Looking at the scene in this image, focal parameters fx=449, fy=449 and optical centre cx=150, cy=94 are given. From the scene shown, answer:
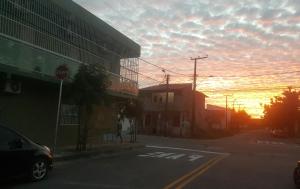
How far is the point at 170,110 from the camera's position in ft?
215

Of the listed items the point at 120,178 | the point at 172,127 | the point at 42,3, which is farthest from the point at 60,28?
the point at 172,127

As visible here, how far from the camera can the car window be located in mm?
11086

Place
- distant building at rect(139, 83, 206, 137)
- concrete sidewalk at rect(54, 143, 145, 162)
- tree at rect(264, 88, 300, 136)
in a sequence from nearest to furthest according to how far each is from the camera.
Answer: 1. concrete sidewalk at rect(54, 143, 145, 162)
2. distant building at rect(139, 83, 206, 137)
3. tree at rect(264, 88, 300, 136)

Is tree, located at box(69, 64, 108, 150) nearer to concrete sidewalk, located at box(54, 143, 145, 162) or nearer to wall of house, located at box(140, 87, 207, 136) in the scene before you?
concrete sidewalk, located at box(54, 143, 145, 162)

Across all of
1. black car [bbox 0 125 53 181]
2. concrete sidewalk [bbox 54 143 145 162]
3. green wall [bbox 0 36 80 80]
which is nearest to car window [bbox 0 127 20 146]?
black car [bbox 0 125 53 181]

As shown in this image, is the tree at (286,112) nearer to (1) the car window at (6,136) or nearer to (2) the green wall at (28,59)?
(2) the green wall at (28,59)

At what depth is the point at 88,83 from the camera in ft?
66.7

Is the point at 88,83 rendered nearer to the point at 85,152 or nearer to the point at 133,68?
the point at 85,152

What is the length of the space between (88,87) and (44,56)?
7.71 feet

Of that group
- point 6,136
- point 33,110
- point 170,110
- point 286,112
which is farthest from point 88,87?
point 286,112

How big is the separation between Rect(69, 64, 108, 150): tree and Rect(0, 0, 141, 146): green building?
923 millimetres

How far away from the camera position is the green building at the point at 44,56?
59.2 feet

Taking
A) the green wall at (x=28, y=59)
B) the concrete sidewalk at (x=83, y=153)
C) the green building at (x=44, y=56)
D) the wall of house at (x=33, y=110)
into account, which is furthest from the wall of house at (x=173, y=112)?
the green wall at (x=28, y=59)

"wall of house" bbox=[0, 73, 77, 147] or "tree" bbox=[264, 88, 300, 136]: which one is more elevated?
"tree" bbox=[264, 88, 300, 136]
